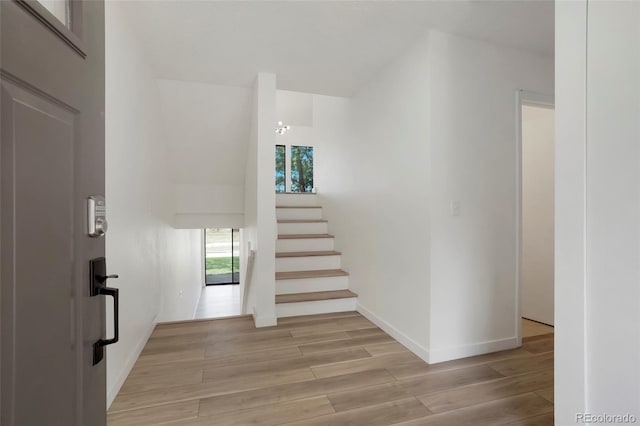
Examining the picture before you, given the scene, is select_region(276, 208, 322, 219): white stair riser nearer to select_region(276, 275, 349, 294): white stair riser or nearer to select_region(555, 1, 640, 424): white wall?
select_region(276, 275, 349, 294): white stair riser

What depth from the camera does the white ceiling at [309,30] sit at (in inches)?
77.2

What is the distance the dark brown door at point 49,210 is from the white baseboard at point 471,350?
2.08 metres

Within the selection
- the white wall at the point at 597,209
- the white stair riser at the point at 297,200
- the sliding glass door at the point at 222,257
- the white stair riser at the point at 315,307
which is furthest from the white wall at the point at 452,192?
the sliding glass door at the point at 222,257

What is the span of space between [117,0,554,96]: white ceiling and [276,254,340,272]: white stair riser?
203cm

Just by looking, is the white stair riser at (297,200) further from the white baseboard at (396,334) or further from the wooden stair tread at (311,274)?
the white baseboard at (396,334)

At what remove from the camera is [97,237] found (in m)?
0.83

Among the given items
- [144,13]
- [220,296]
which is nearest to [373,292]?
[144,13]

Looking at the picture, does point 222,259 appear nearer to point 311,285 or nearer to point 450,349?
point 311,285

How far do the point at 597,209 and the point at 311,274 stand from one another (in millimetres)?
2709

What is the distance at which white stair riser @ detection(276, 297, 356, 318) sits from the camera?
311 cm

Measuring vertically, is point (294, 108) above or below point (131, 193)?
above

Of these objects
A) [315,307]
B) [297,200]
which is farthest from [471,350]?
[297,200]

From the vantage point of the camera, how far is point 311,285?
3404mm

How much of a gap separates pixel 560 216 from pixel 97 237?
167cm
